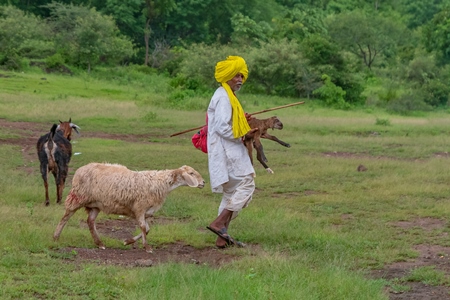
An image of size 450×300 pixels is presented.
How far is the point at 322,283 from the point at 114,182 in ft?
8.14

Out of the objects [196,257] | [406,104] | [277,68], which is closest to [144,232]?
[196,257]

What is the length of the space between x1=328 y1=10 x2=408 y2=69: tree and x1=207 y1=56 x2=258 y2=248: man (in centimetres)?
3644

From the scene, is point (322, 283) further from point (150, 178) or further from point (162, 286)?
point (150, 178)

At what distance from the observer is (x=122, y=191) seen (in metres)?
7.50

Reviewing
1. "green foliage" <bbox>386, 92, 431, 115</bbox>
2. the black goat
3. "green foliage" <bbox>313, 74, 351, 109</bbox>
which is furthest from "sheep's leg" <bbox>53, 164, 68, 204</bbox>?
"green foliage" <bbox>386, 92, 431, 115</bbox>

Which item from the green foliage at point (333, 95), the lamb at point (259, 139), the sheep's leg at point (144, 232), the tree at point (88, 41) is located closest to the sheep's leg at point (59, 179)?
the lamb at point (259, 139)

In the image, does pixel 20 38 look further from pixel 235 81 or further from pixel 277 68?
pixel 235 81

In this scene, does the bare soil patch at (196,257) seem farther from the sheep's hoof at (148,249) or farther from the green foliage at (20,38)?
the green foliage at (20,38)

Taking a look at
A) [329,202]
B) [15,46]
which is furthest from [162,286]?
[15,46]

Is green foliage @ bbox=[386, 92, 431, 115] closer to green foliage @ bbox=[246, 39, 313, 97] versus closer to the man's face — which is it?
green foliage @ bbox=[246, 39, 313, 97]

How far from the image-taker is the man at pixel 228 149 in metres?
7.76

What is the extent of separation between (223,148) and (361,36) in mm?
37855

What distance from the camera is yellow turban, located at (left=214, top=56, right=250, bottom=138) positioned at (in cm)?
773

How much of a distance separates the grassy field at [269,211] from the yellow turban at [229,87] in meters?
1.27
